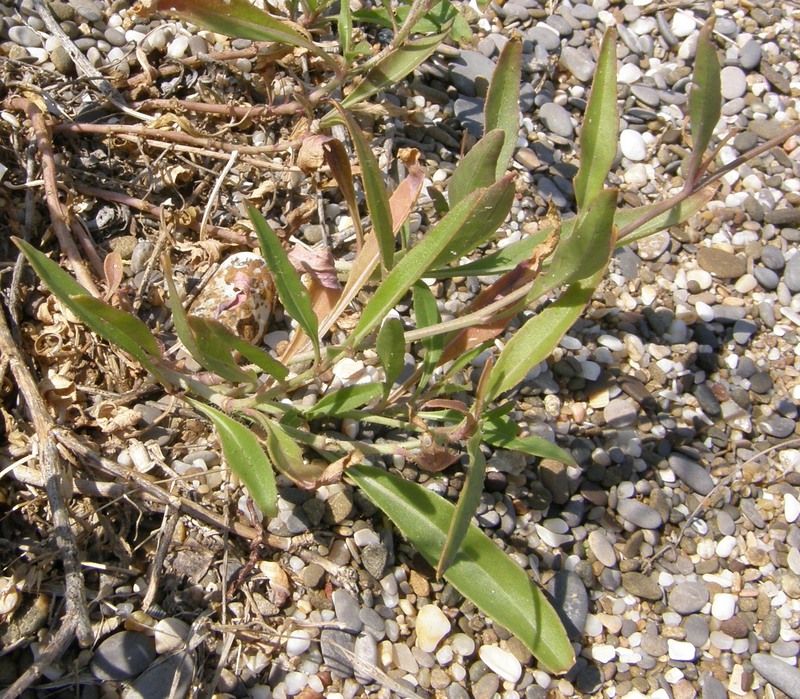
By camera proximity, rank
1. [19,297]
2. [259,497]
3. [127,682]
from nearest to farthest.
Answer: [259,497] < [127,682] < [19,297]

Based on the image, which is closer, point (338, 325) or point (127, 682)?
point (127, 682)

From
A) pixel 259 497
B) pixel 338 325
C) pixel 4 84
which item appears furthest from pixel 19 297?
pixel 259 497

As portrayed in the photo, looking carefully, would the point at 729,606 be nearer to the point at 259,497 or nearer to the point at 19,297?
the point at 259,497

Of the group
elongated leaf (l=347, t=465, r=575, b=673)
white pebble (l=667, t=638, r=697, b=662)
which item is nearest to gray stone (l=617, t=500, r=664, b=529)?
white pebble (l=667, t=638, r=697, b=662)

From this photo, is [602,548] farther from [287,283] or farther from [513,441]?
[287,283]

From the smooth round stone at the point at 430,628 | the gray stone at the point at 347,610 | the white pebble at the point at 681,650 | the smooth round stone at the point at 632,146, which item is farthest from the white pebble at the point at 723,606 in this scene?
the smooth round stone at the point at 632,146

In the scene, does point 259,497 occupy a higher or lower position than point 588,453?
higher

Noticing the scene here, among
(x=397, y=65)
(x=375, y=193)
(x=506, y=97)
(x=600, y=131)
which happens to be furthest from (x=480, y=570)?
(x=397, y=65)
